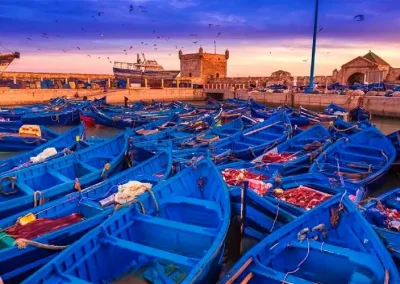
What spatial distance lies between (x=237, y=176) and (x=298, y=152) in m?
4.34

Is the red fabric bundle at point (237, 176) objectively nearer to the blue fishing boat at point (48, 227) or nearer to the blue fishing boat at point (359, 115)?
the blue fishing boat at point (48, 227)

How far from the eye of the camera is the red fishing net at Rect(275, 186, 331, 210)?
8.03m

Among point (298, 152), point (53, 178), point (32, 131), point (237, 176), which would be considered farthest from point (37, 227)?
point (32, 131)

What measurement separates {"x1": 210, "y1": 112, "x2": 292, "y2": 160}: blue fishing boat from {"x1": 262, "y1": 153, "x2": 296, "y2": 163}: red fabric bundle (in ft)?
2.90

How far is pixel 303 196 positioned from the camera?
846cm

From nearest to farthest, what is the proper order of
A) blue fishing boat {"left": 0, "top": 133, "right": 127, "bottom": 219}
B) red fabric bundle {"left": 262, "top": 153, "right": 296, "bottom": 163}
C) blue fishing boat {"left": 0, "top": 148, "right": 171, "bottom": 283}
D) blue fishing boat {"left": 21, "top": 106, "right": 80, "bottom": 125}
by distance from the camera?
1. blue fishing boat {"left": 0, "top": 148, "right": 171, "bottom": 283}
2. blue fishing boat {"left": 0, "top": 133, "right": 127, "bottom": 219}
3. red fabric bundle {"left": 262, "top": 153, "right": 296, "bottom": 163}
4. blue fishing boat {"left": 21, "top": 106, "right": 80, "bottom": 125}

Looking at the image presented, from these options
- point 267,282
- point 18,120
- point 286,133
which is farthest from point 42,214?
point 18,120

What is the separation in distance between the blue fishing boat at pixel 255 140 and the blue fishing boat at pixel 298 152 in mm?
643

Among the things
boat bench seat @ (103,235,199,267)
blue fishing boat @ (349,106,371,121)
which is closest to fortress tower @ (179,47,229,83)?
blue fishing boat @ (349,106,371,121)

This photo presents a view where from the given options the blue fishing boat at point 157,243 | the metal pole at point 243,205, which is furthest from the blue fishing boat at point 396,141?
the blue fishing boat at point 157,243

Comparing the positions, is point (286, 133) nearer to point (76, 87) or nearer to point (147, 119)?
point (147, 119)

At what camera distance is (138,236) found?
256 inches

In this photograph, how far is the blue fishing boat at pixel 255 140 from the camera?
13.6 meters

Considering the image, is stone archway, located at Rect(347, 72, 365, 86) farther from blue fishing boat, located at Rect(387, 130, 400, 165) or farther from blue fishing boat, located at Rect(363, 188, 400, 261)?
blue fishing boat, located at Rect(363, 188, 400, 261)
